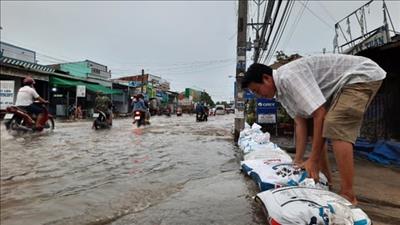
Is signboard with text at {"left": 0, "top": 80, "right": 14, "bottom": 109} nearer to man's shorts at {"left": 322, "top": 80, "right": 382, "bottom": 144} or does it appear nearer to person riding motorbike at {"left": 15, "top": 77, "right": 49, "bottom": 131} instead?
person riding motorbike at {"left": 15, "top": 77, "right": 49, "bottom": 131}

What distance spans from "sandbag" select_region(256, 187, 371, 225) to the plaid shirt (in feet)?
1.98

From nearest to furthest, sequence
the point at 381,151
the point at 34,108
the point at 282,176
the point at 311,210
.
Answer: the point at 311,210 → the point at 282,176 → the point at 381,151 → the point at 34,108

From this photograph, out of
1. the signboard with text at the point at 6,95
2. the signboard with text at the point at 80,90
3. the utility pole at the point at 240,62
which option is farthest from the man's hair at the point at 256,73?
the signboard with text at the point at 80,90

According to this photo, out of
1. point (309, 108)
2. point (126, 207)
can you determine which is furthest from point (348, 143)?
point (126, 207)

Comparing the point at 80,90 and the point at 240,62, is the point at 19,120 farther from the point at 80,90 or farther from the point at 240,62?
the point at 80,90

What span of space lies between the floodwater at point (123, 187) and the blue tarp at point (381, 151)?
6.90 ft

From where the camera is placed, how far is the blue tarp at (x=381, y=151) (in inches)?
219

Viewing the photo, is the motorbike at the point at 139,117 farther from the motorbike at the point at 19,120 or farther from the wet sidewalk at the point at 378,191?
the wet sidewalk at the point at 378,191

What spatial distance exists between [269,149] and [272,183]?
1.57 m

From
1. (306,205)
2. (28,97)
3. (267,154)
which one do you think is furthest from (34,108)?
(306,205)

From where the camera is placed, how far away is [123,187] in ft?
13.3

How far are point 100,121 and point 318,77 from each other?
1081 centimetres

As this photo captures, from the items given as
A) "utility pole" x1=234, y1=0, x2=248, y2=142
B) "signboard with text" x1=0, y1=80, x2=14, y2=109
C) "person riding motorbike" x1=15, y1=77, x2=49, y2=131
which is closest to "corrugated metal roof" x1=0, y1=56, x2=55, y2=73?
"signboard with text" x1=0, y1=80, x2=14, y2=109

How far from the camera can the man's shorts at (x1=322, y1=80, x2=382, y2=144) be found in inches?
98.3
